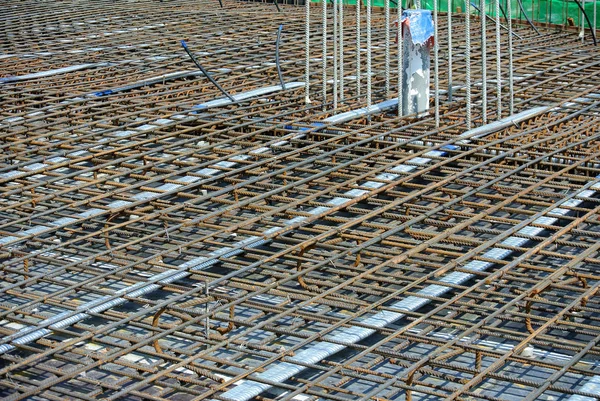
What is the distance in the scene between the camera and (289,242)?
7.60 m

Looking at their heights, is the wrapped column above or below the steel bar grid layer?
above

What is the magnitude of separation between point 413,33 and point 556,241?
391cm

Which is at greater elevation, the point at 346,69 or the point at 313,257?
the point at 346,69

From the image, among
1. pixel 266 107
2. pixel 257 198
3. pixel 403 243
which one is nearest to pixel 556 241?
pixel 403 243

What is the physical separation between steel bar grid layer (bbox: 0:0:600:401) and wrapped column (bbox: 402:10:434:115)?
24 cm

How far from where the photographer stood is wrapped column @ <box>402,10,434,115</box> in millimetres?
10469

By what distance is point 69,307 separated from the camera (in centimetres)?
635

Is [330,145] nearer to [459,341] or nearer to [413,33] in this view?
[413,33]

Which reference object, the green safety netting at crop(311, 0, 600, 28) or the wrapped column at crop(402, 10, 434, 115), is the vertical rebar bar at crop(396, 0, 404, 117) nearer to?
the wrapped column at crop(402, 10, 434, 115)

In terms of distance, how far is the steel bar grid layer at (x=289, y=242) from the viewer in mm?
5684

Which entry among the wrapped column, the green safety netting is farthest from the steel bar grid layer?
the green safety netting

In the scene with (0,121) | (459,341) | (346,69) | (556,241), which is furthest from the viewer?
(346,69)

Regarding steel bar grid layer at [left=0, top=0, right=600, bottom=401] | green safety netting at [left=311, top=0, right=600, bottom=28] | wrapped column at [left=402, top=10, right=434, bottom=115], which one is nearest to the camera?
steel bar grid layer at [left=0, top=0, right=600, bottom=401]

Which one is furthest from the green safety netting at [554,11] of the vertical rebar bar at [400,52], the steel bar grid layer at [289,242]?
the vertical rebar bar at [400,52]
